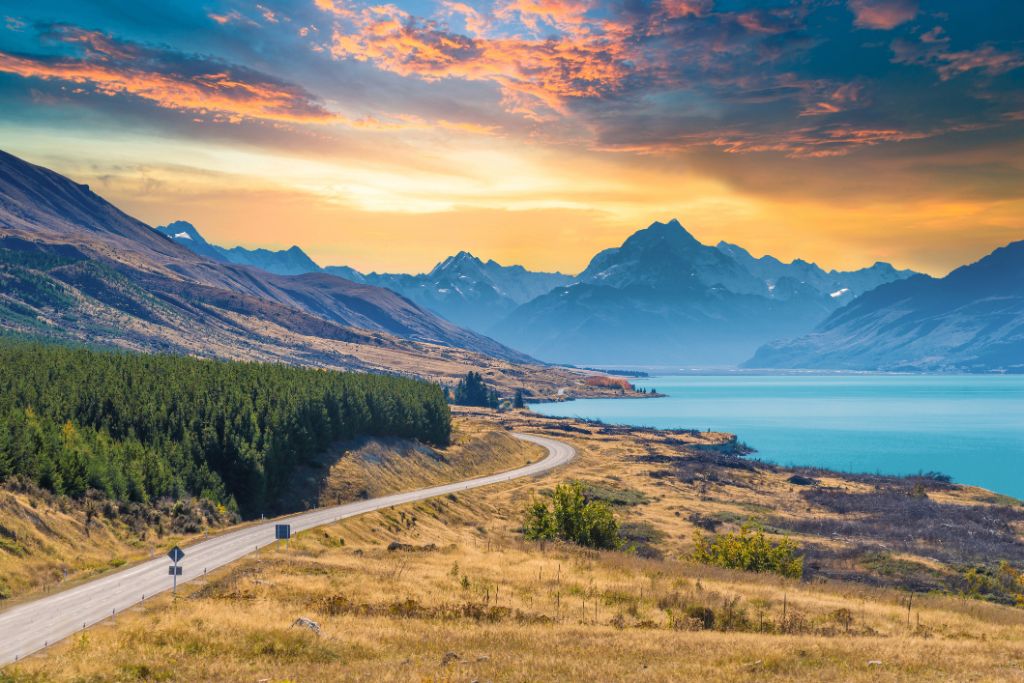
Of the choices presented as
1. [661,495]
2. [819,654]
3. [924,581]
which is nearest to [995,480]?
[661,495]

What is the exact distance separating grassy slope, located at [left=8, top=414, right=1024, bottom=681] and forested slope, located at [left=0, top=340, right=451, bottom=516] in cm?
2293

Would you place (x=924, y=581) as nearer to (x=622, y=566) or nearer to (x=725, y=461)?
(x=622, y=566)

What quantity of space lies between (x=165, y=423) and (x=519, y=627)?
2641 inches

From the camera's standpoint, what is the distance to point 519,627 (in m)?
36.5

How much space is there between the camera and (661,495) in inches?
4815

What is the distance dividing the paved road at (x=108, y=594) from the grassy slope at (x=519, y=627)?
232 centimetres

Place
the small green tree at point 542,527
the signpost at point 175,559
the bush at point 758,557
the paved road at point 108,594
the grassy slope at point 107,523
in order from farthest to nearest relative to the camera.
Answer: the small green tree at point 542,527 < the bush at point 758,557 < the grassy slope at point 107,523 < the signpost at point 175,559 < the paved road at point 108,594

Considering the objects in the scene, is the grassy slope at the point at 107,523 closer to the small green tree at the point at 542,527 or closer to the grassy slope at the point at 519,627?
the grassy slope at the point at 519,627

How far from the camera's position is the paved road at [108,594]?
114 ft

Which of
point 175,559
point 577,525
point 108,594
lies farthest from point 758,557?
point 108,594

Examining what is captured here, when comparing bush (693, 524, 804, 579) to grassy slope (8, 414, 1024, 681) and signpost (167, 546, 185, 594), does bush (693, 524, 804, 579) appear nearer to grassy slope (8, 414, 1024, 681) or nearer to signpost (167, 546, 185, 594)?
grassy slope (8, 414, 1024, 681)

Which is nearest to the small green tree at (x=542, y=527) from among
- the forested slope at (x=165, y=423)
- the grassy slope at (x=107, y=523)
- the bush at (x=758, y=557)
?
the bush at (x=758, y=557)

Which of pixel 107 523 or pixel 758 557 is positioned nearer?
pixel 758 557

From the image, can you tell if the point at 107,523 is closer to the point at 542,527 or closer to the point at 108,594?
the point at 108,594
